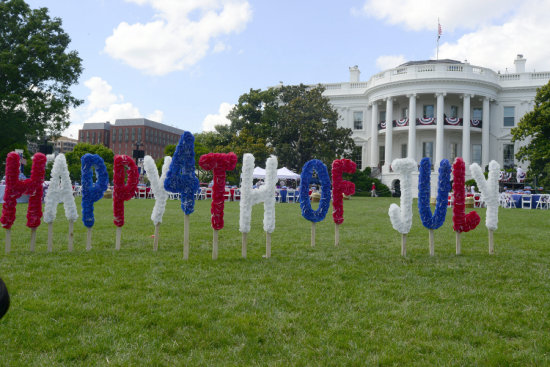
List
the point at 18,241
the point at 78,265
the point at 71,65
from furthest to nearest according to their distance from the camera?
1. the point at 71,65
2. the point at 18,241
3. the point at 78,265

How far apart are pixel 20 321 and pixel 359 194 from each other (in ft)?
120

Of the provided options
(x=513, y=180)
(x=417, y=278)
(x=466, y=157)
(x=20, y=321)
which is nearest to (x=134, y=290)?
(x=20, y=321)

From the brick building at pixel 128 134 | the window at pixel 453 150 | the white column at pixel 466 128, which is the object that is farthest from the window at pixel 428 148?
the brick building at pixel 128 134

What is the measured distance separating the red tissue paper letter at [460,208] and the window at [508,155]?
1571 inches

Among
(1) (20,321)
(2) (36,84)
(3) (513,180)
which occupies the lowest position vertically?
(1) (20,321)

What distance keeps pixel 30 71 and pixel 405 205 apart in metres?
27.7

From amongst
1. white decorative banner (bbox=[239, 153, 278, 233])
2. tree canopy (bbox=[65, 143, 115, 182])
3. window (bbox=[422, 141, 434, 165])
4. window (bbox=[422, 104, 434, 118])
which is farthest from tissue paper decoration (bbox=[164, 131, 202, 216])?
tree canopy (bbox=[65, 143, 115, 182])

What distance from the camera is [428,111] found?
4281cm

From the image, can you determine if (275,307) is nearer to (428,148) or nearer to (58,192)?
(58,192)

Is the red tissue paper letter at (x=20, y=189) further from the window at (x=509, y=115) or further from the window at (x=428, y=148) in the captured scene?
the window at (x=509, y=115)

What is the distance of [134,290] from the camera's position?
5102 mm

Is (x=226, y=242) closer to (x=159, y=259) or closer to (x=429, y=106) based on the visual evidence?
(x=159, y=259)

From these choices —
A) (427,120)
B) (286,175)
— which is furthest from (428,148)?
(286,175)

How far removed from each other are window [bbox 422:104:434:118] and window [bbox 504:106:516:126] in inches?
296
